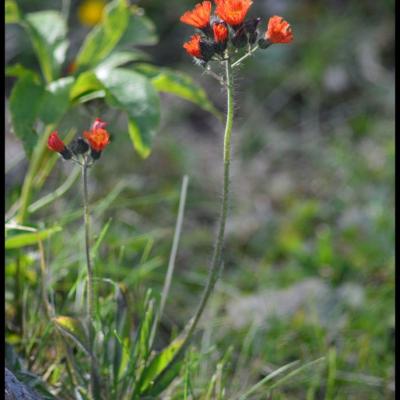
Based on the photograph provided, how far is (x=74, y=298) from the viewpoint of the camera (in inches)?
99.5

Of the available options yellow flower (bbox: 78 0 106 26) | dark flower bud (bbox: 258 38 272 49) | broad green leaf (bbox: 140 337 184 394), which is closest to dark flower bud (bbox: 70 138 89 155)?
dark flower bud (bbox: 258 38 272 49)

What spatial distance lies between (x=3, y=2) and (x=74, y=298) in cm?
98

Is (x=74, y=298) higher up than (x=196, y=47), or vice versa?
(x=196, y=47)

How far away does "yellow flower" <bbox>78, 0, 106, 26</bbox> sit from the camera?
474cm

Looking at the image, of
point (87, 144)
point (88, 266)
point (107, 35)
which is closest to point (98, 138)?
point (87, 144)

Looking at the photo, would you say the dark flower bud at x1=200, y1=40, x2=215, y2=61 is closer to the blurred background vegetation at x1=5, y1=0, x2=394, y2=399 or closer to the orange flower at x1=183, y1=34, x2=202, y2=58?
the orange flower at x1=183, y1=34, x2=202, y2=58

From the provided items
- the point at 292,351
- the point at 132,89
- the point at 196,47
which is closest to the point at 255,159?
the point at 292,351

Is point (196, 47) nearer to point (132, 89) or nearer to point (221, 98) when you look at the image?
point (132, 89)

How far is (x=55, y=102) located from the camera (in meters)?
2.25

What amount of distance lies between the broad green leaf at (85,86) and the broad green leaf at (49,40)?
137mm

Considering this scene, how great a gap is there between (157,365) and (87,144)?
0.61 metres

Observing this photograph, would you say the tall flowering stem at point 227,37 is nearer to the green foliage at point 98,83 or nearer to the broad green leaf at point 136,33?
the green foliage at point 98,83

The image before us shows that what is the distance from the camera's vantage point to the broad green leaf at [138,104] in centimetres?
219

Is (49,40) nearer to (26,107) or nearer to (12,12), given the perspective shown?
(12,12)
